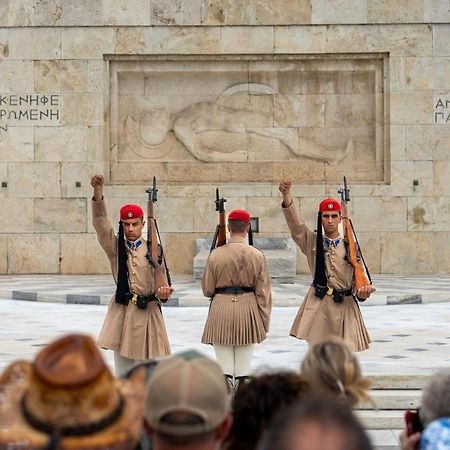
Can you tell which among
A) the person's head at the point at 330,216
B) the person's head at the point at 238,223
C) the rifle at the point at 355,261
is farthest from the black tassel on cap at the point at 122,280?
the rifle at the point at 355,261

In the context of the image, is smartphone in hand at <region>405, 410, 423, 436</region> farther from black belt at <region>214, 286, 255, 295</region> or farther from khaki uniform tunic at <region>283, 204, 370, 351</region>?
black belt at <region>214, 286, 255, 295</region>

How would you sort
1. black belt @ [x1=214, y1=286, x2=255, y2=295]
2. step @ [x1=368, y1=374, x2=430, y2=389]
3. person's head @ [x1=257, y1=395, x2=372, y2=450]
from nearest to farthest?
person's head @ [x1=257, y1=395, x2=372, y2=450] < black belt @ [x1=214, y1=286, x2=255, y2=295] < step @ [x1=368, y1=374, x2=430, y2=389]

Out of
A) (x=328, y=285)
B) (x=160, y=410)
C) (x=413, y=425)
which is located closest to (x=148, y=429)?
(x=160, y=410)

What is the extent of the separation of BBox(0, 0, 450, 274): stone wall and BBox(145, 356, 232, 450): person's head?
1477cm

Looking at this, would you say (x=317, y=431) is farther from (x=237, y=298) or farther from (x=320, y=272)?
(x=237, y=298)

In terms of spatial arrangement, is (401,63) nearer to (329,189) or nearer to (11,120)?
(329,189)

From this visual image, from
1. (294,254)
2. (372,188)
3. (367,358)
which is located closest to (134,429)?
(367,358)

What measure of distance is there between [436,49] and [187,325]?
8368 millimetres

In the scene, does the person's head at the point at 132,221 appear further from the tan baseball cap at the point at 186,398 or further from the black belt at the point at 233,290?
the tan baseball cap at the point at 186,398

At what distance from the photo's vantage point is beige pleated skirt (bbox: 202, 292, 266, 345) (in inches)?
261

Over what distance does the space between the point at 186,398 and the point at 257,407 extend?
537 mm

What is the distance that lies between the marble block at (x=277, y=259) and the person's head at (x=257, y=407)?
1182 cm

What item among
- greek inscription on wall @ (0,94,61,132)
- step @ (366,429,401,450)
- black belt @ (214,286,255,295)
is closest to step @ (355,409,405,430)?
step @ (366,429,401,450)

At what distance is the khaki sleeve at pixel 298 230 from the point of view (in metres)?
6.55
